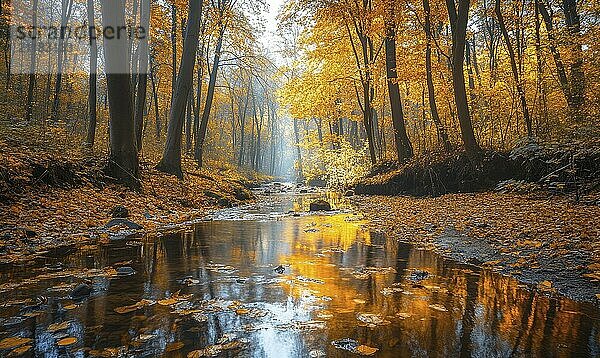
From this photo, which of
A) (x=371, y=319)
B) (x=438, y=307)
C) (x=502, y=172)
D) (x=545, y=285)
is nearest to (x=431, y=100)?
(x=502, y=172)

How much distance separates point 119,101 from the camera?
10195 mm

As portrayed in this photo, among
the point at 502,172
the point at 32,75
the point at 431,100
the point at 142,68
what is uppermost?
the point at 32,75

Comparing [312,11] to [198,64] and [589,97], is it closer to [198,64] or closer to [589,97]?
[198,64]

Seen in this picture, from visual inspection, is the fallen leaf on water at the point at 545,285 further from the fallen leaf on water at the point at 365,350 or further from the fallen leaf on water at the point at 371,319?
the fallen leaf on water at the point at 365,350

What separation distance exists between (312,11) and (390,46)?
4.03 meters

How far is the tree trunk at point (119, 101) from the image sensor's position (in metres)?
10.1

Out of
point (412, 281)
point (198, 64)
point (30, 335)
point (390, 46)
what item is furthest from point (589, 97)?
point (198, 64)

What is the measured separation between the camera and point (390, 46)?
56.1 feet

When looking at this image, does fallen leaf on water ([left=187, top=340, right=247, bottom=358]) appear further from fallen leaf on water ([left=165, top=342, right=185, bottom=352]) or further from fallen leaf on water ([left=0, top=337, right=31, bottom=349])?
fallen leaf on water ([left=0, top=337, right=31, bottom=349])

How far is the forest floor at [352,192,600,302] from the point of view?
141 inches

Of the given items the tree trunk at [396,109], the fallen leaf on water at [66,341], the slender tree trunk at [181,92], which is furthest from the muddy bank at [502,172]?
the slender tree trunk at [181,92]

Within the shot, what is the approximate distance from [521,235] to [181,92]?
11.9m

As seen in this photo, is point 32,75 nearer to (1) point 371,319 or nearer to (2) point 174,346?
(2) point 174,346

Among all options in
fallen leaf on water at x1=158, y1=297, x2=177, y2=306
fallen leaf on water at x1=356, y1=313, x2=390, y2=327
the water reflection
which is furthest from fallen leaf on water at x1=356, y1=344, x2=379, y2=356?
fallen leaf on water at x1=158, y1=297, x2=177, y2=306
